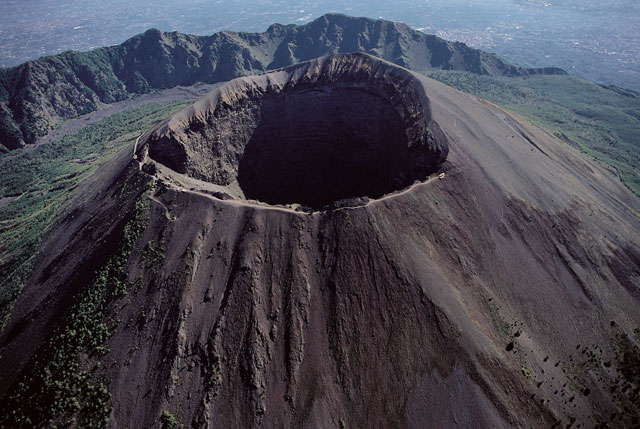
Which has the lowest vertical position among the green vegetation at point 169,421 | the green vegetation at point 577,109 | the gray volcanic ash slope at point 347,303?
the green vegetation at point 577,109

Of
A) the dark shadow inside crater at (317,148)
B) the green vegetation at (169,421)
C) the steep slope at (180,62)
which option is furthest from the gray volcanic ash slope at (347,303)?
the steep slope at (180,62)

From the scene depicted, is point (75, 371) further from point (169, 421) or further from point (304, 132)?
point (304, 132)

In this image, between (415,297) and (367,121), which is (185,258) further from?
(367,121)

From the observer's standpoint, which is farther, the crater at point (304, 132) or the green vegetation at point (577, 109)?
the green vegetation at point (577, 109)

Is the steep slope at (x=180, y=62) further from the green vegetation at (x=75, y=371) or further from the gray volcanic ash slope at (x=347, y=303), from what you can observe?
the green vegetation at (x=75, y=371)

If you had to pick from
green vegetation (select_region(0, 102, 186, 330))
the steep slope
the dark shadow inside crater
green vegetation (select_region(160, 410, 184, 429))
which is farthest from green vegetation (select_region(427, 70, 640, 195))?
green vegetation (select_region(0, 102, 186, 330))

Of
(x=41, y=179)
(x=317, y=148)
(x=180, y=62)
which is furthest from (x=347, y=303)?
(x=180, y=62)
